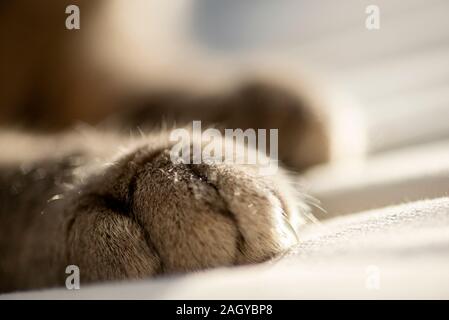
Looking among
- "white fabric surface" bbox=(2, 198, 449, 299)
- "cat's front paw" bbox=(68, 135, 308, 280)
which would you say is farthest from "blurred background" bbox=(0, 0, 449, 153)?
"white fabric surface" bbox=(2, 198, 449, 299)

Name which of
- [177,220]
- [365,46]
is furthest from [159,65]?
[365,46]

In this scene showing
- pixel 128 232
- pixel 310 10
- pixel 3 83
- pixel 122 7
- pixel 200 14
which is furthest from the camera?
pixel 310 10

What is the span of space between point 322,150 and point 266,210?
0.74 m

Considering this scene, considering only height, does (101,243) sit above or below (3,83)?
below

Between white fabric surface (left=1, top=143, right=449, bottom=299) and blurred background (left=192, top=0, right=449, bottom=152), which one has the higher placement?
blurred background (left=192, top=0, right=449, bottom=152)

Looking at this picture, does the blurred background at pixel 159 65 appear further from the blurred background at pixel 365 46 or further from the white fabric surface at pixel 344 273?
the white fabric surface at pixel 344 273

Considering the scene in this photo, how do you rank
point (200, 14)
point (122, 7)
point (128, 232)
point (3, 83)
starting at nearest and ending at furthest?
point (128, 232), point (3, 83), point (122, 7), point (200, 14)

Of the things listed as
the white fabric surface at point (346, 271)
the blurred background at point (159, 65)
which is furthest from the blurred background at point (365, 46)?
the white fabric surface at point (346, 271)

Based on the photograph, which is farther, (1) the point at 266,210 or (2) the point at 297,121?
(2) the point at 297,121

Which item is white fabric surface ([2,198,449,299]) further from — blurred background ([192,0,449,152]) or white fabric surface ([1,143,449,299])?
blurred background ([192,0,449,152])
